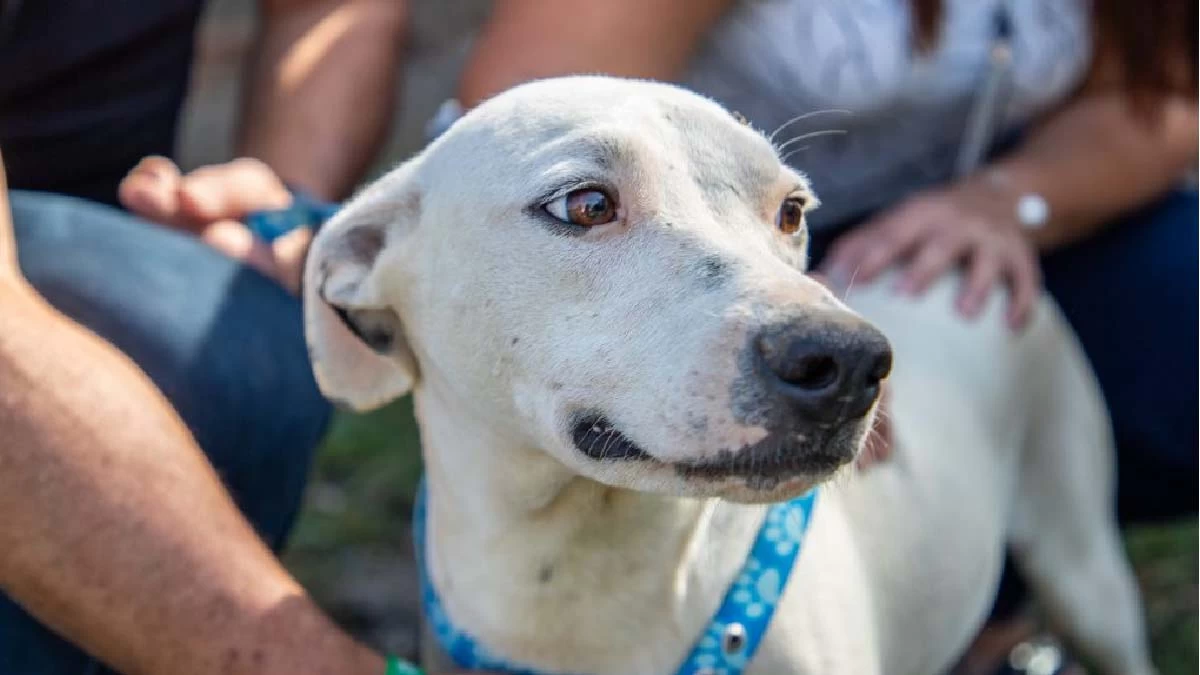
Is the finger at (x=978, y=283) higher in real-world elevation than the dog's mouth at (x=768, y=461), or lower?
lower

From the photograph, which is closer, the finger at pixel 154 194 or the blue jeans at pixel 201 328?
the blue jeans at pixel 201 328

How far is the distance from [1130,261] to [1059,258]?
0.56 feet

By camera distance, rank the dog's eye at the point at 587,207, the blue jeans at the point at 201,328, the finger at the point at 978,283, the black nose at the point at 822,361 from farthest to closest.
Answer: the finger at the point at 978,283 < the blue jeans at the point at 201,328 < the dog's eye at the point at 587,207 < the black nose at the point at 822,361

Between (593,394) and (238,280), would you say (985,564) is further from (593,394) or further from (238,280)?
(238,280)

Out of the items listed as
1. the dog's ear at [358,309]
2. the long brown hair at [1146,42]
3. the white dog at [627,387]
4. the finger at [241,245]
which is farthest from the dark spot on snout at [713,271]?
the long brown hair at [1146,42]

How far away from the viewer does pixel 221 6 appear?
6.14m

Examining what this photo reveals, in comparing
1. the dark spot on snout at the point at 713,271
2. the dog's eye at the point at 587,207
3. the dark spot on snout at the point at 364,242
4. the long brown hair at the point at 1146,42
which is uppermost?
the dark spot on snout at the point at 713,271

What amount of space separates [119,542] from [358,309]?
45cm

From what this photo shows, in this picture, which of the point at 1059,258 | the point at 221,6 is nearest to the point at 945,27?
the point at 1059,258

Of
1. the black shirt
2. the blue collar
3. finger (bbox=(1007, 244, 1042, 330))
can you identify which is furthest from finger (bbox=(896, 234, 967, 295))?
the black shirt

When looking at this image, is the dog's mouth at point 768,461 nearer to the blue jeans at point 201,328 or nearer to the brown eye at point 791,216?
the brown eye at point 791,216

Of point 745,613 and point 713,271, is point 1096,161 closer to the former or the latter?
point 745,613

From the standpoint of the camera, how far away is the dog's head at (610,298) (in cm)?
138

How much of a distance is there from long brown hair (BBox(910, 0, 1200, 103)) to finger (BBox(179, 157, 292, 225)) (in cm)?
175
